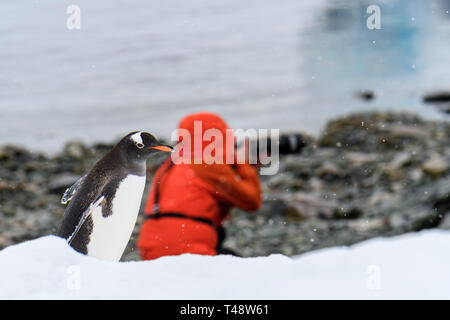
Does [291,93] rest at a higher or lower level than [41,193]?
lower

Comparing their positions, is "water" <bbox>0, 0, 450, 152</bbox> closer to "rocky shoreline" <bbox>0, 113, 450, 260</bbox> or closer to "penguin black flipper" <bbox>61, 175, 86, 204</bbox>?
"rocky shoreline" <bbox>0, 113, 450, 260</bbox>

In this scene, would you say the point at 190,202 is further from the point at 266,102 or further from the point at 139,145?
the point at 266,102

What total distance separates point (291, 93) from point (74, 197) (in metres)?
8.85

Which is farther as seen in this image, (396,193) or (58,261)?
(396,193)

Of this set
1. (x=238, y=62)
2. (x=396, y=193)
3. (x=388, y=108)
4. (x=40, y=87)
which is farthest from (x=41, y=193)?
(x=238, y=62)

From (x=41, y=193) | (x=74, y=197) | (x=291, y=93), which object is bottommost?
(x=291, y=93)

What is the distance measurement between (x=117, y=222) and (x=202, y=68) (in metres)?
10.9

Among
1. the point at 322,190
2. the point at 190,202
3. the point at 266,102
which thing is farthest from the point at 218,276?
the point at 266,102

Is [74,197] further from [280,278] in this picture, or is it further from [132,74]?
[132,74]

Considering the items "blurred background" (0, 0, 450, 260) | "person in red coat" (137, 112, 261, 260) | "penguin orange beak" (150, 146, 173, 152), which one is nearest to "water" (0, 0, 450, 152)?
"blurred background" (0, 0, 450, 260)

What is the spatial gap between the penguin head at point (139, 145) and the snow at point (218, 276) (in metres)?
0.15

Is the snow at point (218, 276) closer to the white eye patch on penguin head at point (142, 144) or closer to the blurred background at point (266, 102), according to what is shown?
the white eye patch on penguin head at point (142, 144)

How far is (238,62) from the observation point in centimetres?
1260
